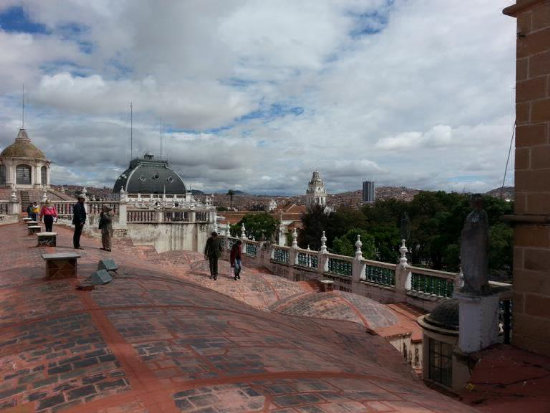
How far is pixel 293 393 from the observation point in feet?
9.64

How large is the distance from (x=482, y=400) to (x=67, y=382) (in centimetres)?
454

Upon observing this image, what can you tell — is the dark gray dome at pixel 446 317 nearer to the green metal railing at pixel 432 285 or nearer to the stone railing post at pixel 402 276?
the green metal railing at pixel 432 285

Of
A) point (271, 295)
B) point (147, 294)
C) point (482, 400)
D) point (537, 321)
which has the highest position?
point (147, 294)

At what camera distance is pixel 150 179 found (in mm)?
94500

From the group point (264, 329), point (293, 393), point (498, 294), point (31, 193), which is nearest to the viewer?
point (293, 393)

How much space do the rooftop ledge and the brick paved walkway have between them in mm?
5636

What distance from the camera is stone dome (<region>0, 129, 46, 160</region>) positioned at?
38.2 metres

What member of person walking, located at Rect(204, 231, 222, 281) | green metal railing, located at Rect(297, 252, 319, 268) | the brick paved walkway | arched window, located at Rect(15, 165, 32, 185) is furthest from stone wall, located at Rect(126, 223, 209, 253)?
the brick paved walkway

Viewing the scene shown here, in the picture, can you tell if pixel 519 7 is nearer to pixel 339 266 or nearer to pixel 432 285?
pixel 432 285

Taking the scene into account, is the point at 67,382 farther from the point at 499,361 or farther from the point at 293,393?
the point at 499,361

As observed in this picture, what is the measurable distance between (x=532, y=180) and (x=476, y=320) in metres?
2.20

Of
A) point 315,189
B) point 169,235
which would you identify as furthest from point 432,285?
point 315,189

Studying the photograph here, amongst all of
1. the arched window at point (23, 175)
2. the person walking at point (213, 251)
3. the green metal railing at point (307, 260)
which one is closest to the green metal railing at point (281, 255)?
the green metal railing at point (307, 260)

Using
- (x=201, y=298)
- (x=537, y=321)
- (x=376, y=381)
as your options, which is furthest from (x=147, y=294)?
(x=537, y=321)
